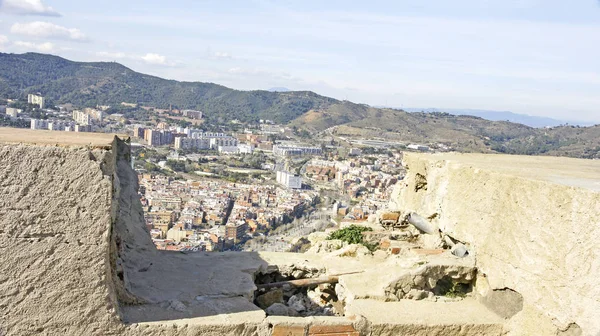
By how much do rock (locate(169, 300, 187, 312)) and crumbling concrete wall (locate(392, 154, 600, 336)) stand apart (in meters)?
2.83

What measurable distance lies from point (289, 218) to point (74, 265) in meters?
22.8

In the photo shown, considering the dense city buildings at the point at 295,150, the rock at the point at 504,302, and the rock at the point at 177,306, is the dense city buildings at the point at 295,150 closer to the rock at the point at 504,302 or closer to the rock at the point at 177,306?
the rock at the point at 504,302

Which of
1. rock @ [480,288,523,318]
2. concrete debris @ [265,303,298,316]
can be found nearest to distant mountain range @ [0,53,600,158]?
rock @ [480,288,523,318]

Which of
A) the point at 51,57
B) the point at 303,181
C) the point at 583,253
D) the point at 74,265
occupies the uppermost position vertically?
the point at 51,57

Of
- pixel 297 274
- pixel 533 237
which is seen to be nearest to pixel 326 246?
pixel 297 274

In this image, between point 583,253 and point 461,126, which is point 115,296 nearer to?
point 583,253

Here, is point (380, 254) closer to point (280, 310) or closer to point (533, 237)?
point (280, 310)

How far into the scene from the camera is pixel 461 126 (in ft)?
286

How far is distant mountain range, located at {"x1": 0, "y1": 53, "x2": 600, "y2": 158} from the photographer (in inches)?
3046

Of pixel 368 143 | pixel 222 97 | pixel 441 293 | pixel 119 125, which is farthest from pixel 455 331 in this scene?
pixel 222 97

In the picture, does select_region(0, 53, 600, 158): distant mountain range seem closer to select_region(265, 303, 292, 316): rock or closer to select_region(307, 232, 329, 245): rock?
select_region(307, 232, 329, 245): rock

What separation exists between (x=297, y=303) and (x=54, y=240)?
2.37 m

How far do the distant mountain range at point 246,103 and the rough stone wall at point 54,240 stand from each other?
61.1m

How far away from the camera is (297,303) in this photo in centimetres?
506
